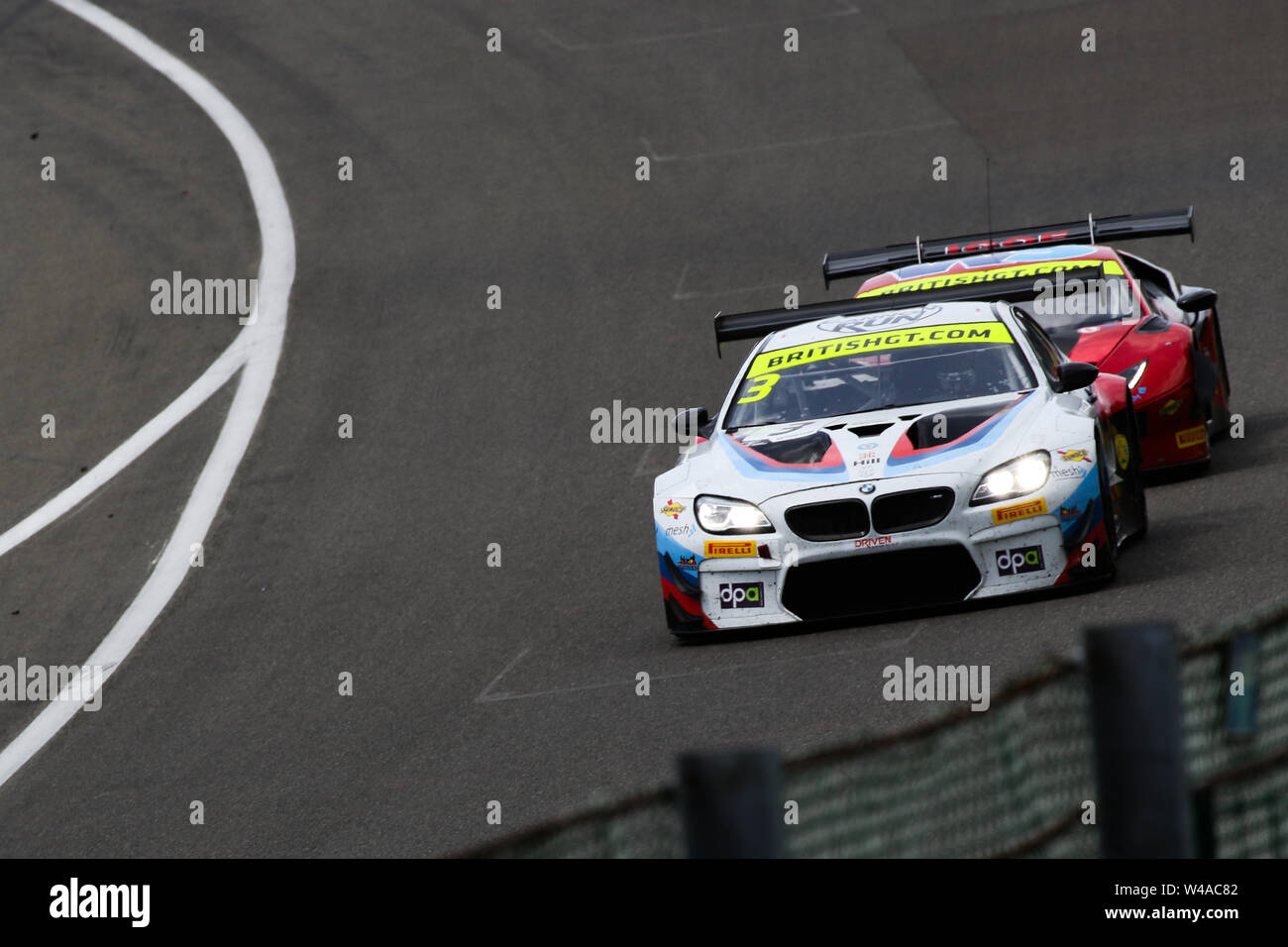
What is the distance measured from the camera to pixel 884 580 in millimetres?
9227

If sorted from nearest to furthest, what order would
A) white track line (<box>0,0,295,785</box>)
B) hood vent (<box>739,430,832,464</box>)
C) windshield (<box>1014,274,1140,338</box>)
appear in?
hood vent (<box>739,430,832,464</box>), white track line (<box>0,0,295,785</box>), windshield (<box>1014,274,1140,338</box>)

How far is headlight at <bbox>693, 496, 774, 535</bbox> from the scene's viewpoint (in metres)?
9.38

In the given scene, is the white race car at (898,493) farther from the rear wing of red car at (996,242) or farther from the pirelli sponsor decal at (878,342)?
the rear wing of red car at (996,242)

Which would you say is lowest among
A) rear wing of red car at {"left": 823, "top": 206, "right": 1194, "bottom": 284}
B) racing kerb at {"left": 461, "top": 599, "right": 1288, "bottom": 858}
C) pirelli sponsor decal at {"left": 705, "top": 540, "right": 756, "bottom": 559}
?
racing kerb at {"left": 461, "top": 599, "right": 1288, "bottom": 858}

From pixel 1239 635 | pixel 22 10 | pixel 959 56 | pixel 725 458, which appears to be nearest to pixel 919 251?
pixel 725 458

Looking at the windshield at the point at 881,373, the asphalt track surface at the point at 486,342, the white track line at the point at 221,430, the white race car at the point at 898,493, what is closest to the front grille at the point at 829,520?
the white race car at the point at 898,493

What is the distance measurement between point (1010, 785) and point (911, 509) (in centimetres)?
528

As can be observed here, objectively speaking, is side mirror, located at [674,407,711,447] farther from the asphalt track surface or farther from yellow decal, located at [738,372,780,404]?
the asphalt track surface

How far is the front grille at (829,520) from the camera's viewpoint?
362 inches

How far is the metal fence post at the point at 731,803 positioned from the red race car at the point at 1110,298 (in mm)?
8586

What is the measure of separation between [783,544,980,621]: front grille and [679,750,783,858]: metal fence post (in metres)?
6.28

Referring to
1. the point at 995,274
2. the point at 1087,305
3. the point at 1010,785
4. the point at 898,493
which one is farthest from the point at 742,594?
the point at 1010,785

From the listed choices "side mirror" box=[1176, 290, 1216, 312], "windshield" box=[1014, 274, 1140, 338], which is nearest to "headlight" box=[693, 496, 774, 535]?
"windshield" box=[1014, 274, 1140, 338]

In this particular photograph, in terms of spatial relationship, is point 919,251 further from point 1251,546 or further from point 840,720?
point 840,720
